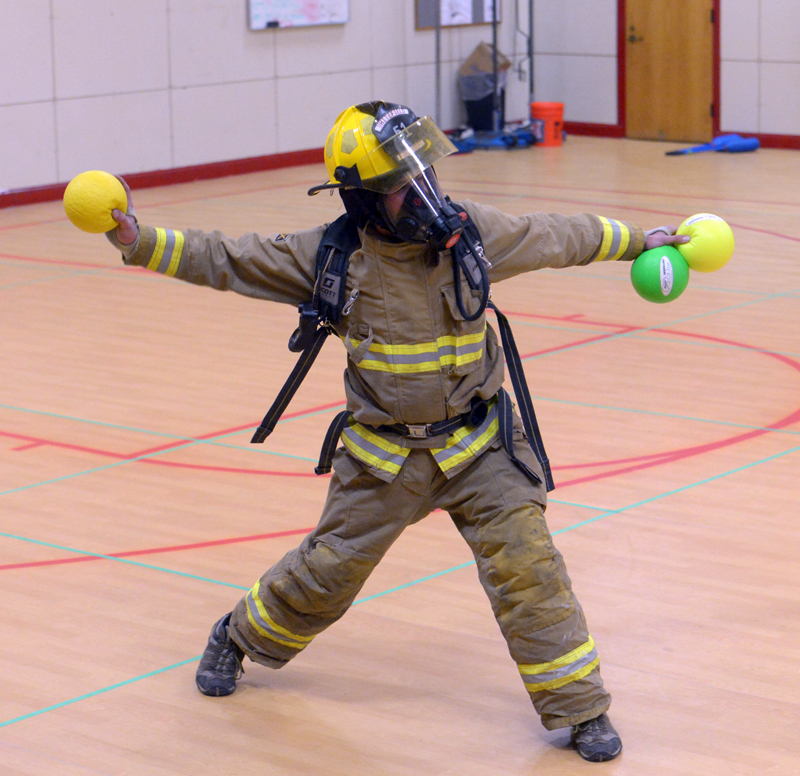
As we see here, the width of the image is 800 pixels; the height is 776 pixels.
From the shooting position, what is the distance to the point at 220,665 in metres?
3.75

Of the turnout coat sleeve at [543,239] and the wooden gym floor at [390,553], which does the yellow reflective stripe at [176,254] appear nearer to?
the turnout coat sleeve at [543,239]

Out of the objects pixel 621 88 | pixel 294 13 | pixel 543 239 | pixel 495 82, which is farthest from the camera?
pixel 621 88

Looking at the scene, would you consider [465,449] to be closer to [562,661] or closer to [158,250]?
[562,661]

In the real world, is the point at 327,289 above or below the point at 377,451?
above

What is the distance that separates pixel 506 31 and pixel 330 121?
3214 millimetres

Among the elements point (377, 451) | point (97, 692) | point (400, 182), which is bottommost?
point (97, 692)

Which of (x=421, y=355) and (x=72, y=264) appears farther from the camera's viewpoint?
(x=72, y=264)

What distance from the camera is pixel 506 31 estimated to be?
712 inches

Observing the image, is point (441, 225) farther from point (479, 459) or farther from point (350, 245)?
point (479, 459)

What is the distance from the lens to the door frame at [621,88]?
1695cm

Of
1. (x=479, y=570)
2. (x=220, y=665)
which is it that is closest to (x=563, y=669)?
(x=479, y=570)

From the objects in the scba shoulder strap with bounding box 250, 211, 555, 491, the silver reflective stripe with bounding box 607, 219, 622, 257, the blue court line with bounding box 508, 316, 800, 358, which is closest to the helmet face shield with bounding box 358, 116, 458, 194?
the scba shoulder strap with bounding box 250, 211, 555, 491

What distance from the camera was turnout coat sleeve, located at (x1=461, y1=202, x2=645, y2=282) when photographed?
3.48m

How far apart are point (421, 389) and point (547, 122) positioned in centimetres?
1435
